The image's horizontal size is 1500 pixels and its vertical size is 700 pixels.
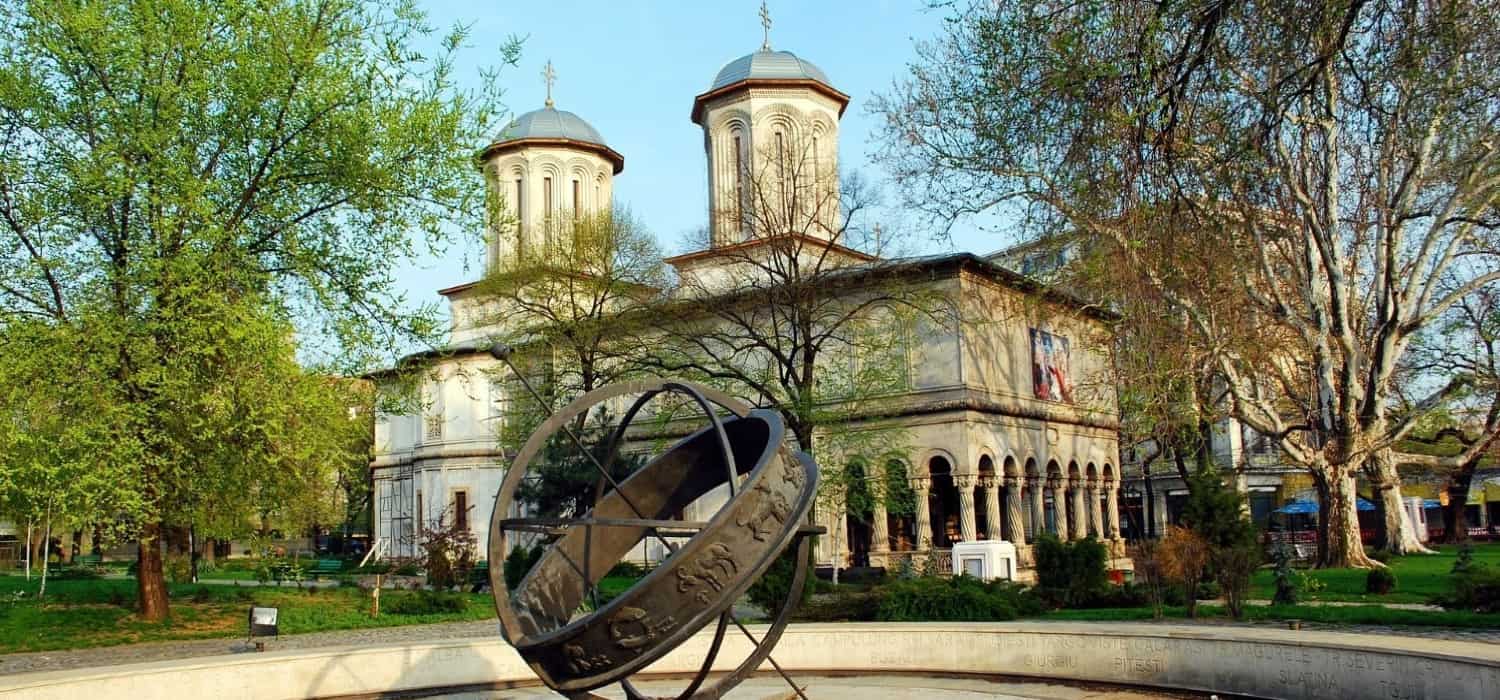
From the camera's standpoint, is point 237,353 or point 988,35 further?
point 237,353

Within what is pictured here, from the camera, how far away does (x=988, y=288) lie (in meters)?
37.6

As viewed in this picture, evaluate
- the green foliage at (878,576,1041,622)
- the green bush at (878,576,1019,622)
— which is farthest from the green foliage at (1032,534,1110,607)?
the green bush at (878,576,1019,622)

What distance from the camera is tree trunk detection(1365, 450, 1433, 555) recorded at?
34438 mm

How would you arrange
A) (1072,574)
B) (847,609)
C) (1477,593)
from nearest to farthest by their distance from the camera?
(1477,593)
(847,609)
(1072,574)

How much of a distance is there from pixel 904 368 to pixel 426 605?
A: 704 inches

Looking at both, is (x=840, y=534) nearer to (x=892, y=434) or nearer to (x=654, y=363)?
(x=892, y=434)

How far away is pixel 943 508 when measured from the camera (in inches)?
1710

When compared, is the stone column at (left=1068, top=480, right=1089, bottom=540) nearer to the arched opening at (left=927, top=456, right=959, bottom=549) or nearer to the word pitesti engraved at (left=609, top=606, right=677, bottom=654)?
the arched opening at (left=927, top=456, right=959, bottom=549)

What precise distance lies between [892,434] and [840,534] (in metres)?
5.33

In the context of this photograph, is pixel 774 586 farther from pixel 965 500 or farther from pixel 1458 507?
pixel 1458 507

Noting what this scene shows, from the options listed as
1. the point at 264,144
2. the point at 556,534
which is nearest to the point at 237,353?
the point at 264,144

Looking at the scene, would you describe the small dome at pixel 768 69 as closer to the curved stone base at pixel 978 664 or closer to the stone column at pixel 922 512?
the stone column at pixel 922 512

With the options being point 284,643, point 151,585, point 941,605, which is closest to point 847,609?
point 941,605

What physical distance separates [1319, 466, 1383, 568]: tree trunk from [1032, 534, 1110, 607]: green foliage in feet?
33.5
